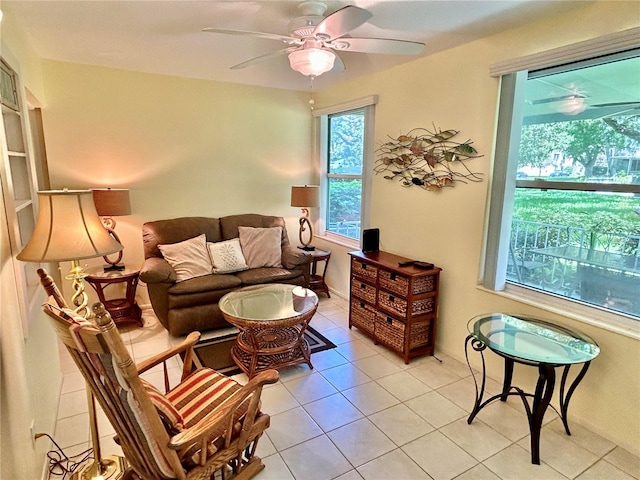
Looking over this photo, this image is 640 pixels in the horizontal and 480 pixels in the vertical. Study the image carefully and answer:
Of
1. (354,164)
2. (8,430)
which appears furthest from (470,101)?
(8,430)

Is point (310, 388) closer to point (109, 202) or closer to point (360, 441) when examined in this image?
point (360, 441)

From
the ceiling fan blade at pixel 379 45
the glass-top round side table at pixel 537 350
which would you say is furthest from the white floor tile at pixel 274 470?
the ceiling fan blade at pixel 379 45

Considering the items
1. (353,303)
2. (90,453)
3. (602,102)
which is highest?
(602,102)

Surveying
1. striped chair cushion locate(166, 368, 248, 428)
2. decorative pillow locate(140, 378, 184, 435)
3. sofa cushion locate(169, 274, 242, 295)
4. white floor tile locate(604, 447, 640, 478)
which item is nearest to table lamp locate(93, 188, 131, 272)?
sofa cushion locate(169, 274, 242, 295)

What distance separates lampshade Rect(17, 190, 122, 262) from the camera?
61.7 inches

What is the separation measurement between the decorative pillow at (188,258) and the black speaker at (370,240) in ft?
5.07

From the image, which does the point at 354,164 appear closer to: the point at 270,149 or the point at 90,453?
the point at 270,149

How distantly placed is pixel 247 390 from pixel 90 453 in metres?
1.10

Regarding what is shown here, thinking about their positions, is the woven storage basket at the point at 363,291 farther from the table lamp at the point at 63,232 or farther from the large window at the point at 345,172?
the table lamp at the point at 63,232

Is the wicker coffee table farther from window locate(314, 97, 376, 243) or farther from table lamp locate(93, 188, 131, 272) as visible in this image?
window locate(314, 97, 376, 243)

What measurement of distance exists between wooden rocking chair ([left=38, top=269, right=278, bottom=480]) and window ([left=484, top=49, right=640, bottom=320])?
200 centimetres

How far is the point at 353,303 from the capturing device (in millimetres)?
3539

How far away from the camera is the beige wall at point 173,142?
139 inches

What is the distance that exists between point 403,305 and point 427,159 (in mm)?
1229
